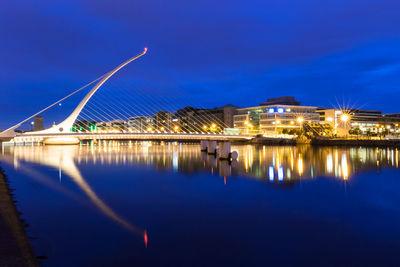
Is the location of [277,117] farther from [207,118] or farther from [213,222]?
[213,222]

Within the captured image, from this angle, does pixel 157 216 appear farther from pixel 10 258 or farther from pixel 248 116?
pixel 248 116

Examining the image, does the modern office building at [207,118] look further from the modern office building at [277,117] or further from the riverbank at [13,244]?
the riverbank at [13,244]

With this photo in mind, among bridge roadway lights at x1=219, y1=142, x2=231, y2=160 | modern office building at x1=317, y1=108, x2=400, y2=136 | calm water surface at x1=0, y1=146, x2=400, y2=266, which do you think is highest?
modern office building at x1=317, y1=108, x2=400, y2=136

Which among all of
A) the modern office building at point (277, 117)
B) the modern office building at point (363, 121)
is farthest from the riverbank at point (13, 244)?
the modern office building at point (363, 121)

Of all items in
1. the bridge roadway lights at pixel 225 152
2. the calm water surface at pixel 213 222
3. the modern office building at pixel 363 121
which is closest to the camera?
the calm water surface at pixel 213 222

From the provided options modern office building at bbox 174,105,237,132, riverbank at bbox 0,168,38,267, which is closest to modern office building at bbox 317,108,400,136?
modern office building at bbox 174,105,237,132

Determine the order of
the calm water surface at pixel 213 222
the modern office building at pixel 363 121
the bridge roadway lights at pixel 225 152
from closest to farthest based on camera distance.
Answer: the calm water surface at pixel 213 222 → the bridge roadway lights at pixel 225 152 → the modern office building at pixel 363 121

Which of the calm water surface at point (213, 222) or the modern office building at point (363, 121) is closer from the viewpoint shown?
the calm water surface at point (213, 222)

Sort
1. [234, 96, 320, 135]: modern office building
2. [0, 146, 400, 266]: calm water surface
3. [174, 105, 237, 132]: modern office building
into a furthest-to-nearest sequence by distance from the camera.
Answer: [174, 105, 237, 132]: modern office building → [234, 96, 320, 135]: modern office building → [0, 146, 400, 266]: calm water surface

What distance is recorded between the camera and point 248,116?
4567 inches

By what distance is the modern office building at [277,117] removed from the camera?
107412mm

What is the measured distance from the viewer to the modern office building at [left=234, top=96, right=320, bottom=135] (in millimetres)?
107412

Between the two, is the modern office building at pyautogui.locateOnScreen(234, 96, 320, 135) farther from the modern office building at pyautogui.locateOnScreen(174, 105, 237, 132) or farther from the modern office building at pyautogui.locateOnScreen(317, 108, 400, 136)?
the modern office building at pyautogui.locateOnScreen(174, 105, 237, 132)

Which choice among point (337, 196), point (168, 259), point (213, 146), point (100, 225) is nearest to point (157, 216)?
point (100, 225)
